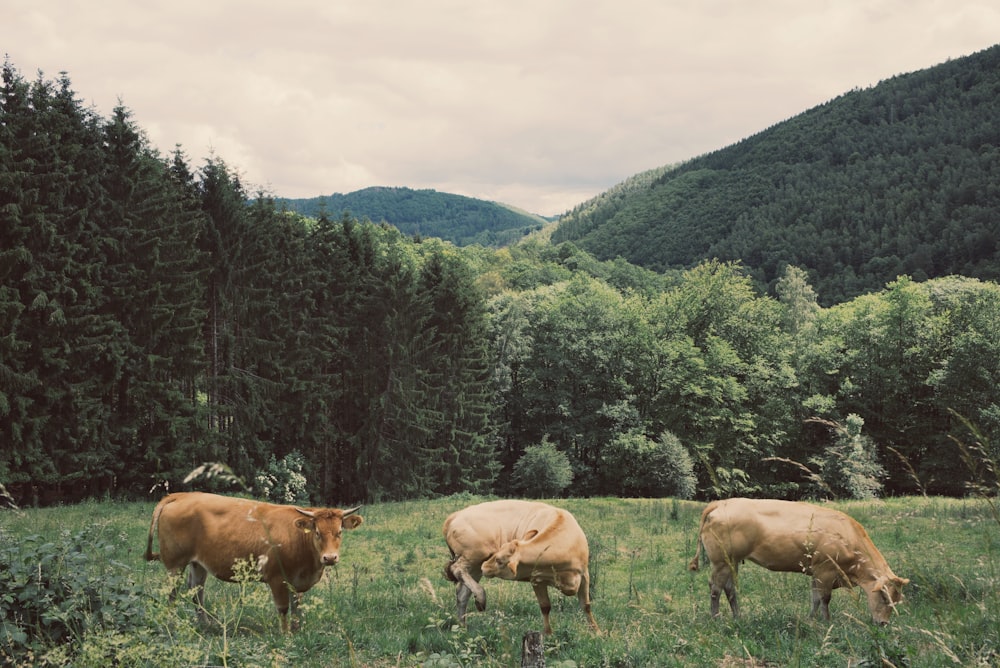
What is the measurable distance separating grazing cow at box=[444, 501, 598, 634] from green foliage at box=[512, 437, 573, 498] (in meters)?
31.3

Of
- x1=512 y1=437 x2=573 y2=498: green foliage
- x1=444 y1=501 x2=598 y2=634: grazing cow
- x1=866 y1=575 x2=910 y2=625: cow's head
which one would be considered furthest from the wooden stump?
x1=512 y1=437 x2=573 y2=498: green foliage

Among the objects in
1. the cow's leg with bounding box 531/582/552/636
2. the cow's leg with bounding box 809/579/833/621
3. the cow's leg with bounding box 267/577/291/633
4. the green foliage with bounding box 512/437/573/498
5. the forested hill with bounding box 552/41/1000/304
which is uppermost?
the forested hill with bounding box 552/41/1000/304

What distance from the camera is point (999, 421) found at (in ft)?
117

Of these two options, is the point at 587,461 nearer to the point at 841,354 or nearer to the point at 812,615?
the point at 841,354

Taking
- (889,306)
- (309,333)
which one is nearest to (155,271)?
(309,333)

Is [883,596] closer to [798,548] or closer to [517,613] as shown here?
[798,548]

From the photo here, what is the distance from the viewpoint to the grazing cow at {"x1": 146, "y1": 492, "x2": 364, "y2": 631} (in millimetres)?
7168

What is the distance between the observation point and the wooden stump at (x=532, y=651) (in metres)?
3.82

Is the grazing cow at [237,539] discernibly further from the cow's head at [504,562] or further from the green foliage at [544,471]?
the green foliage at [544,471]

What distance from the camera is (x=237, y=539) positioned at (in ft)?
24.3

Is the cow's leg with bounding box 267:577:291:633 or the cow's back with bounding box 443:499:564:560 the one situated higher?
the cow's back with bounding box 443:499:564:560

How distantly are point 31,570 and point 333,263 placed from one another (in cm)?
2982

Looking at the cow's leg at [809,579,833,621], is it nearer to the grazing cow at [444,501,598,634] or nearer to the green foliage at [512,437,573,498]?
the grazing cow at [444,501,598,634]

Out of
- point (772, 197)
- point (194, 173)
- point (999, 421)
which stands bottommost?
point (999, 421)
